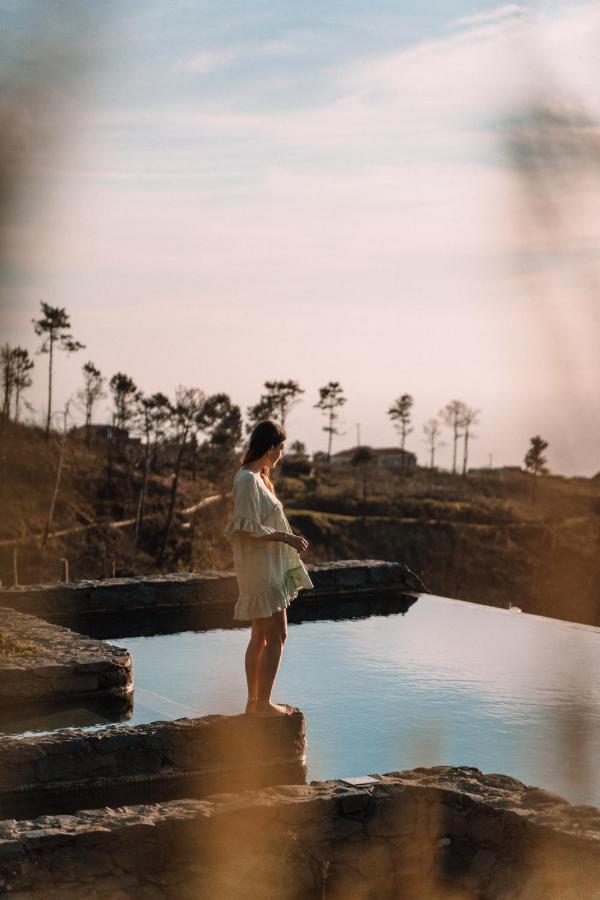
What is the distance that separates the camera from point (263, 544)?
5.13 metres

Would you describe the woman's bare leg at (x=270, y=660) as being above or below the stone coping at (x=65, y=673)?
above

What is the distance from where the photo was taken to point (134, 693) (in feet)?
25.1

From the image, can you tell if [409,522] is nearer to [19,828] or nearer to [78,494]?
[78,494]

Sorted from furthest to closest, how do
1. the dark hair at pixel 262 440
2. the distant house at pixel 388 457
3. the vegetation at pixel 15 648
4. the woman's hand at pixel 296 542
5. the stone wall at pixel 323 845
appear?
the distant house at pixel 388 457 < the vegetation at pixel 15 648 < the dark hair at pixel 262 440 < the woman's hand at pixel 296 542 < the stone wall at pixel 323 845

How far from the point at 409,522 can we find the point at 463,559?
682 cm

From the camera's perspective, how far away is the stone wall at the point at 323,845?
139 inches

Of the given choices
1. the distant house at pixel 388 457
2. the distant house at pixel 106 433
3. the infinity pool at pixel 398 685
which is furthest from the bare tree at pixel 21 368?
the distant house at pixel 388 457

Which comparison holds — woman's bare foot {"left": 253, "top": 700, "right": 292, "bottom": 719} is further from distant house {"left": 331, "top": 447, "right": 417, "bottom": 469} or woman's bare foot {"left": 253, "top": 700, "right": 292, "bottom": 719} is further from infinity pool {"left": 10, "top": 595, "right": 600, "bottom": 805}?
distant house {"left": 331, "top": 447, "right": 417, "bottom": 469}

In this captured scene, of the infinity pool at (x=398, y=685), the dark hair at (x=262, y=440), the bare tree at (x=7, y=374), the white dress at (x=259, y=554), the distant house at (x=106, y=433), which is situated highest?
the distant house at (x=106, y=433)

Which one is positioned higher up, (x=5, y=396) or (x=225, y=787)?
(x=5, y=396)

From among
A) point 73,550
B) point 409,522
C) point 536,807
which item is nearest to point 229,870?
point 536,807

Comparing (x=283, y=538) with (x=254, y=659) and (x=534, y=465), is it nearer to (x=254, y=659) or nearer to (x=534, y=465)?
(x=254, y=659)

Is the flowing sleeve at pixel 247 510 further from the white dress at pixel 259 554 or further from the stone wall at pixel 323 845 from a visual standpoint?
the stone wall at pixel 323 845

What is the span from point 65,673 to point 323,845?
3.35 metres
